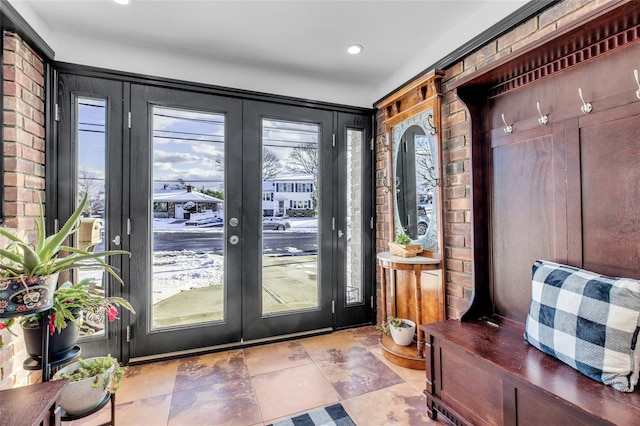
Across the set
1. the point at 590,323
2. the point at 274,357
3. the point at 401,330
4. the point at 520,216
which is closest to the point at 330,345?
the point at 274,357

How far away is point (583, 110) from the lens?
1.45m

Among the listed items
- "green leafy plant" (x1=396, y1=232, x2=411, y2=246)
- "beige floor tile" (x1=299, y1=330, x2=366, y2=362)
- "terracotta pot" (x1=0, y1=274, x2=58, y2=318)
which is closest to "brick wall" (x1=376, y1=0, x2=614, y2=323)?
"green leafy plant" (x1=396, y1=232, x2=411, y2=246)

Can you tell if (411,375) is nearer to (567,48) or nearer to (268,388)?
(268,388)

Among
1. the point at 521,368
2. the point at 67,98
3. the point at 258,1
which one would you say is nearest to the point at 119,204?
the point at 67,98

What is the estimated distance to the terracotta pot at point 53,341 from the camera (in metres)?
1.42

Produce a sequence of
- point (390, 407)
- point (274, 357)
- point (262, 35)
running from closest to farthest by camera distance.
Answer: point (390, 407)
point (262, 35)
point (274, 357)

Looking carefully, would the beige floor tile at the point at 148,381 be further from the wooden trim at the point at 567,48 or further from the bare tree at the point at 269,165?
the wooden trim at the point at 567,48

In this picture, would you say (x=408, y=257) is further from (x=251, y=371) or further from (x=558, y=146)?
(x=251, y=371)

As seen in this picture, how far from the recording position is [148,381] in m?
2.19

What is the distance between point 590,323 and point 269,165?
2.43 m

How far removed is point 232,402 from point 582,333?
1902mm

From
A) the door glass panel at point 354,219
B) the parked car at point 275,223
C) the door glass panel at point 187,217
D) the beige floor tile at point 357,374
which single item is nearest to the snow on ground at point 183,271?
the door glass panel at point 187,217

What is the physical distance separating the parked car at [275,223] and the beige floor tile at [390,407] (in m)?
1.54

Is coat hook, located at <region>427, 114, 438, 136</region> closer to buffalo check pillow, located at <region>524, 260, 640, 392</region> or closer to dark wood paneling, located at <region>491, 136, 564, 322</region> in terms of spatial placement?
dark wood paneling, located at <region>491, 136, 564, 322</region>
